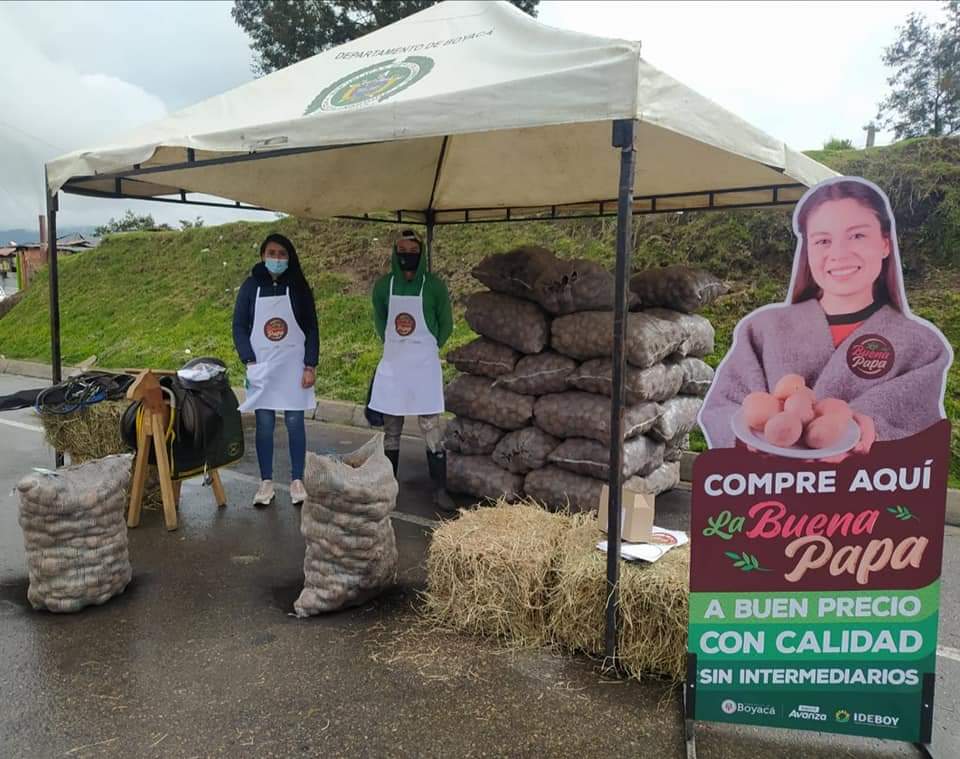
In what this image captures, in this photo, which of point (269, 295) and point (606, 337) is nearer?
point (606, 337)

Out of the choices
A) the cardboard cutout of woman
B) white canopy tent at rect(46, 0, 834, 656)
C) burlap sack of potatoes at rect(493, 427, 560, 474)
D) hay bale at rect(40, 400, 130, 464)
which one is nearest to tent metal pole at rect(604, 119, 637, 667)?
white canopy tent at rect(46, 0, 834, 656)

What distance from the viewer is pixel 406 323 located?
17.1 ft

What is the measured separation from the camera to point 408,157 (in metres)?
5.92

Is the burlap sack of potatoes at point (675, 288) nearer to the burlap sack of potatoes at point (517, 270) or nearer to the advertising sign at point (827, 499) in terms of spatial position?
the burlap sack of potatoes at point (517, 270)

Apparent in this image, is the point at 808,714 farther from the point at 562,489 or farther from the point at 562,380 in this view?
the point at 562,380

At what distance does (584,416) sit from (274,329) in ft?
7.27

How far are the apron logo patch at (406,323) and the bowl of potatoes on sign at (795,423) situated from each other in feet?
10.2

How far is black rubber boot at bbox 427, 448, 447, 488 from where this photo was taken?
5.41m

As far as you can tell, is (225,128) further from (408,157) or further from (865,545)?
(865,545)

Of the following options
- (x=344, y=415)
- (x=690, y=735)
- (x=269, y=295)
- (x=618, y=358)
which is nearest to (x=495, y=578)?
(x=690, y=735)

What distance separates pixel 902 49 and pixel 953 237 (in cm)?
1121

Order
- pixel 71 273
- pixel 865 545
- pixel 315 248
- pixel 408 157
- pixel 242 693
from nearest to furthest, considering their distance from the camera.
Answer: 1. pixel 865 545
2. pixel 242 693
3. pixel 408 157
4. pixel 315 248
5. pixel 71 273

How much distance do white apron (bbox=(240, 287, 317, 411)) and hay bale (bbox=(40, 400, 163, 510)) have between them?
35.6 inches

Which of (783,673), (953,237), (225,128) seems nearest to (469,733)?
(783,673)
